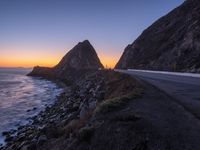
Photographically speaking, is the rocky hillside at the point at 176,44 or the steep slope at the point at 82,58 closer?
the rocky hillside at the point at 176,44

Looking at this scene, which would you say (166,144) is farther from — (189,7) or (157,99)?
(189,7)

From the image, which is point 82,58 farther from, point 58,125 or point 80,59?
point 58,125

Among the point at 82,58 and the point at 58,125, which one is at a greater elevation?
the point at 82,58

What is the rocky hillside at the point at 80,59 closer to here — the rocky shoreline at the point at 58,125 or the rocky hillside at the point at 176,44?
the rocky hillside at the point at 176,44

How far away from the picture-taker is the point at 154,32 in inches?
3078

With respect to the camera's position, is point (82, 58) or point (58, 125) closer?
point (58, 125)

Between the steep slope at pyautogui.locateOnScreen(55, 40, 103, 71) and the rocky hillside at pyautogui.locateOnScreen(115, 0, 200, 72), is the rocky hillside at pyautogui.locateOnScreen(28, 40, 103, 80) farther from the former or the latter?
the rocky hillside at pyautogui.locateOnScreen(115, 0, 200, 72)

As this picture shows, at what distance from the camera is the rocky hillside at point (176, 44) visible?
42.1 m

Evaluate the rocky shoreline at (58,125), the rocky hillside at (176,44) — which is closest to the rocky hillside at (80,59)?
the rocky hillside at (176,44)

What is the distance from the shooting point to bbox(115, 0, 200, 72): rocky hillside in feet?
138

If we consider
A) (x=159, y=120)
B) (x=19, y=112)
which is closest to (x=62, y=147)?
(x=159, y=120)

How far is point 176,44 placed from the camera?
51281 millimetres

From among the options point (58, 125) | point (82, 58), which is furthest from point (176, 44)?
point (82, 58)

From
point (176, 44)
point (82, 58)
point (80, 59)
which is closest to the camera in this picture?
point (176, 44)
